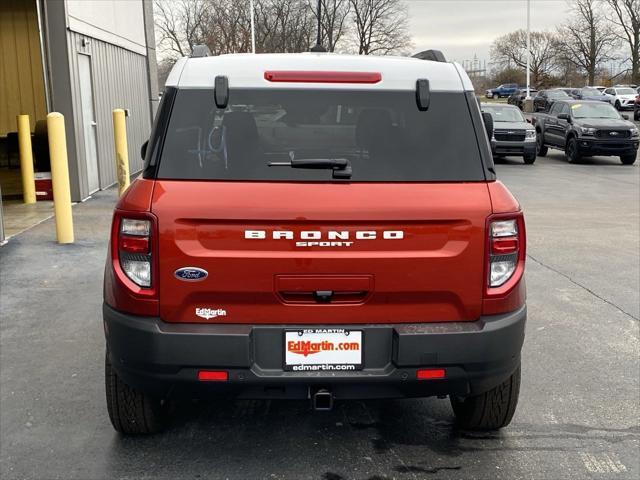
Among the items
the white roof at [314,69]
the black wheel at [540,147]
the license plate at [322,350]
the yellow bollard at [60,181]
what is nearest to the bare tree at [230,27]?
the black wheel at [540,147]

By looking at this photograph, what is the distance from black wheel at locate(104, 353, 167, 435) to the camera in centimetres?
364

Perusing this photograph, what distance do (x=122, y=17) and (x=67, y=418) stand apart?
13.9m

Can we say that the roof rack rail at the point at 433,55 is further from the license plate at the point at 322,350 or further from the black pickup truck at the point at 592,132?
the black pickup truck at the point at 592,132

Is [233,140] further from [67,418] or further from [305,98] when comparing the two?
[67,418]

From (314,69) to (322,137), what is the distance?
0.31 m

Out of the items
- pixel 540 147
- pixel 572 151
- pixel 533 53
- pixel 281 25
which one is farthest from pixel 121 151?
pixel 533 53

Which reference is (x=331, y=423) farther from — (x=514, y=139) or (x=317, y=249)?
(x=514, y=139)

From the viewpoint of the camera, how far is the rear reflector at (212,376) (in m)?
3.12

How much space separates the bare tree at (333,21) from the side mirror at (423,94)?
63.4m

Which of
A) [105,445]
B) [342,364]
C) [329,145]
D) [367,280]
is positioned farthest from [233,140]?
[105,445]

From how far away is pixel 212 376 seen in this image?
3.13 metres

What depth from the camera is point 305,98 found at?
129 inches

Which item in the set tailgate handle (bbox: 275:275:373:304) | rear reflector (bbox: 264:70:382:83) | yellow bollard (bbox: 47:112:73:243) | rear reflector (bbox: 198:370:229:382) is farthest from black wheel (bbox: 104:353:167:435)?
yellow bollard (bbox: 47:112:73:243)

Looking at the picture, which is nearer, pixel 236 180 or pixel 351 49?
pixel 236 180
